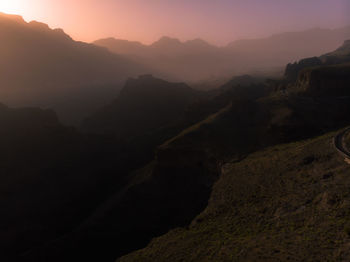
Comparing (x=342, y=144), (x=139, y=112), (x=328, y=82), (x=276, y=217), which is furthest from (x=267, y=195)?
(x=139, y=112)

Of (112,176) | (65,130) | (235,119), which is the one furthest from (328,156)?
(65,130)

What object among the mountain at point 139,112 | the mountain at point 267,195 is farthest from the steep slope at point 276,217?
the mountain at point 139,112

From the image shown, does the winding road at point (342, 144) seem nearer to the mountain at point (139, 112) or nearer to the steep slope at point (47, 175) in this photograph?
the steep slope at point (47, 175)

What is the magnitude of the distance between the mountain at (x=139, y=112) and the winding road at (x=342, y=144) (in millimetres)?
95089

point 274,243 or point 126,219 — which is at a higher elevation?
point 274,243

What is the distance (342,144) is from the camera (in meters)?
42.9

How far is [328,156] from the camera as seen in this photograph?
3941 centimetres

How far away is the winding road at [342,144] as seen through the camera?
37.7 metres

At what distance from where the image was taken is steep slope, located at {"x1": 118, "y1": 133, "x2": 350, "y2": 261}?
23156mm

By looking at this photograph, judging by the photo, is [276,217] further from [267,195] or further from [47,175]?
[47,175]

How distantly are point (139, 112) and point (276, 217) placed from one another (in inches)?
5509

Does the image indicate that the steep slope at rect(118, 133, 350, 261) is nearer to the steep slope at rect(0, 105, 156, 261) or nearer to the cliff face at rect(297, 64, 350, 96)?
the steep slope at rect(0, 105, 156, 261)

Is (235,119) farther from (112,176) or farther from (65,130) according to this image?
(65,130)

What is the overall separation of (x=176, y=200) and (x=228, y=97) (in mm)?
85701
